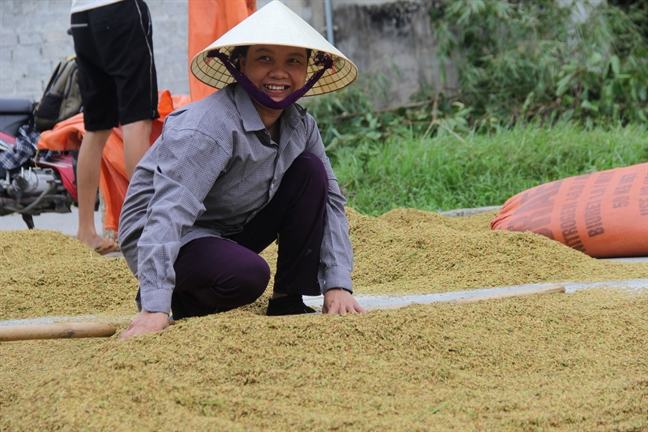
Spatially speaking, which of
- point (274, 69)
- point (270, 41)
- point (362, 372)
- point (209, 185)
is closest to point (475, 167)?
point (274, 69)

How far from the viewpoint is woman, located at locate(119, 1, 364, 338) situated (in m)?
2.97

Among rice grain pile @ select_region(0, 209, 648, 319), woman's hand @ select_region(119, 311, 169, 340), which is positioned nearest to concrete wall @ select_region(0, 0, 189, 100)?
rice grain pile @ select_region(0, 209, 648, 319)

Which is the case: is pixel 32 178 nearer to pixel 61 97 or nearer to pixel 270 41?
pixel 61 97

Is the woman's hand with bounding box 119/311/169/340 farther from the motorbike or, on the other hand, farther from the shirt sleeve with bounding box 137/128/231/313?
the motorbike

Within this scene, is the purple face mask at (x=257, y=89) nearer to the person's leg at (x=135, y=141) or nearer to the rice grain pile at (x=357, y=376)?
the rice grain pile at (x=357, y=376)

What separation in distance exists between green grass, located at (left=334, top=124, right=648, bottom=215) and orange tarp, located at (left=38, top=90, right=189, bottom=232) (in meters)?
1.40

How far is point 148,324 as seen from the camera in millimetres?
2816

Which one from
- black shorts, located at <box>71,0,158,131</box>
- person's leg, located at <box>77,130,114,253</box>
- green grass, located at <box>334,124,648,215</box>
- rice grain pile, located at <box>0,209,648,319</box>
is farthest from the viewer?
green grass, located at <box>334,124,648,215</box>

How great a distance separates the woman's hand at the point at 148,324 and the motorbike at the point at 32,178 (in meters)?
3.32

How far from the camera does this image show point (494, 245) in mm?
4375

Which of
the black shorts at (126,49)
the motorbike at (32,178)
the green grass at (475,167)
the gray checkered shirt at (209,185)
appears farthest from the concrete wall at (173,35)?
the gray checkered shirt at (209,185)

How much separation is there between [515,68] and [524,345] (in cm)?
548

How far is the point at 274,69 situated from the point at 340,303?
718 millimetres

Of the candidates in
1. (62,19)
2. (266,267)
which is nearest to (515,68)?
(62,19)
